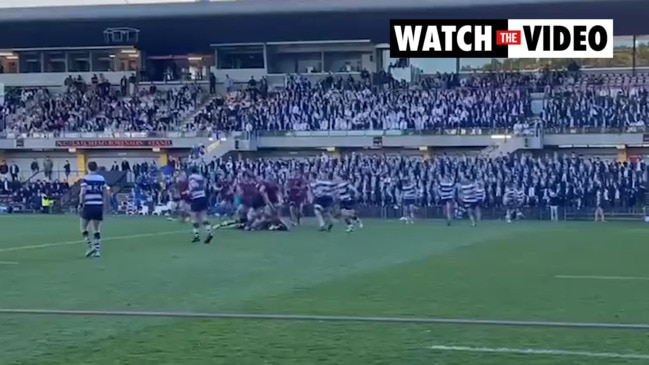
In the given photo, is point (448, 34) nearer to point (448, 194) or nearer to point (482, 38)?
point (448, 194)

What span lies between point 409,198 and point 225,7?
18680 millimetres

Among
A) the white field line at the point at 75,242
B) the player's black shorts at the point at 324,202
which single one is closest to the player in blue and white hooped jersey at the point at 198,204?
the white field line at the point at 75,242

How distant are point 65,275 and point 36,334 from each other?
258 inches

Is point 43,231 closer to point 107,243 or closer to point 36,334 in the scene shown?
point 107,243

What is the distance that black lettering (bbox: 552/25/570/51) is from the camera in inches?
1778

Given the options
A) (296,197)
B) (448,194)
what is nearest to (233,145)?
(448,194)

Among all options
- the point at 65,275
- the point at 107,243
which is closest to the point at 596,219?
the point at 107,243

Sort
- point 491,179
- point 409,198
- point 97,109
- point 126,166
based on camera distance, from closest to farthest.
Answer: point 409,198 → point 491,179 → point 126,166 → point 97,109

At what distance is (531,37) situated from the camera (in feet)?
163

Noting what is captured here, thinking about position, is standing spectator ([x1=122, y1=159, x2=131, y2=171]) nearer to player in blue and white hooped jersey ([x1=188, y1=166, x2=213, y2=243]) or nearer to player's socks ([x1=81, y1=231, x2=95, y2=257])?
player in blue and white hooped jersey ([x1=188, y1=166, x2=213, y2=243])

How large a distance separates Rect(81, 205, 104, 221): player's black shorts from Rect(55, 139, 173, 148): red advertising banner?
33354 millimetres

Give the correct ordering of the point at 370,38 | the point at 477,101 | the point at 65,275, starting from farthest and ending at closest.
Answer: the point at 370,38 < the point at 477,101 < the point at 65,275

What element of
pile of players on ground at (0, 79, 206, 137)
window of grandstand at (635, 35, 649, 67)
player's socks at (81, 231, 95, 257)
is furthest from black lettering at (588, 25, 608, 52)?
player's socks at (81, 231, 95, 257)

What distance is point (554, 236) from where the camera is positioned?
2867cm
